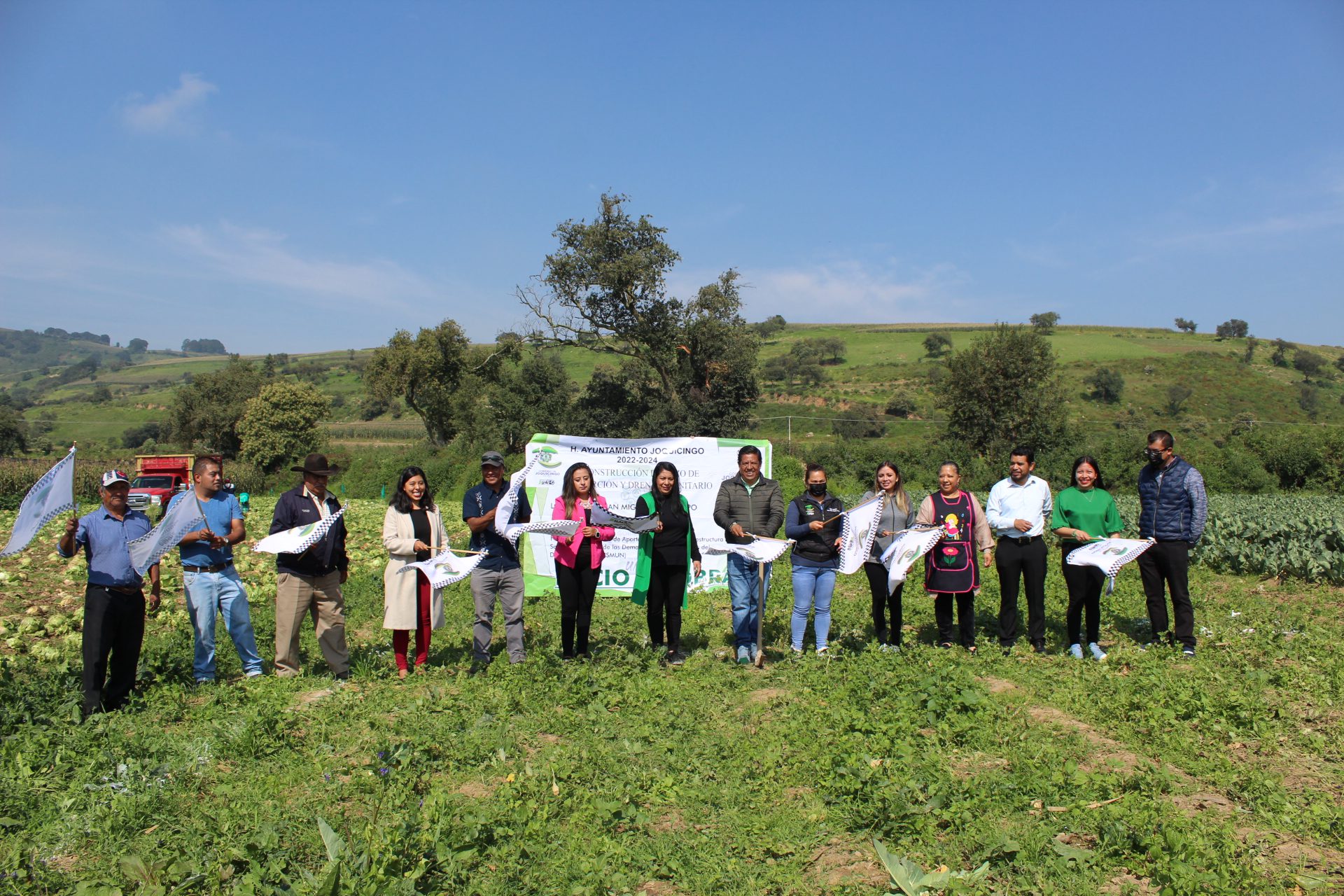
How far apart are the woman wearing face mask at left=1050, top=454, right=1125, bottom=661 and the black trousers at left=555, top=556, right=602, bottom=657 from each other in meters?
4.28

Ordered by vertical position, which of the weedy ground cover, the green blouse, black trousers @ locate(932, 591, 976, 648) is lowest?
the weedy ground cover

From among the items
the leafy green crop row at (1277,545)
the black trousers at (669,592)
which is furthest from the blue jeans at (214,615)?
the leafy green crop row at (1277,545)

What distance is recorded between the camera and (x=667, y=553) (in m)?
7.49

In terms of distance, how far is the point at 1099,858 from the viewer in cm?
392

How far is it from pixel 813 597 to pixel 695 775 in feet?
10.0

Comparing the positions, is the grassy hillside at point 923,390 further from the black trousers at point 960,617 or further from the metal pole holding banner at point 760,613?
the metal pole holding banner at point 760,613

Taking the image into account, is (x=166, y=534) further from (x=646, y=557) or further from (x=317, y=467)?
(x=646, y=557)

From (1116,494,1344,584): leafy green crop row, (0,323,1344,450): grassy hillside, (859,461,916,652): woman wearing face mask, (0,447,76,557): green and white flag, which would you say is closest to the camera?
(0,447,76,557): green and white flag

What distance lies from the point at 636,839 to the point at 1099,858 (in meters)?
2.25

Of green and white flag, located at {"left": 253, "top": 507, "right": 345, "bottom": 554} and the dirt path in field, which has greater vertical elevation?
green and white flag, located at {"left": 253, "top": 507, "right": 345, "bottom": 554}

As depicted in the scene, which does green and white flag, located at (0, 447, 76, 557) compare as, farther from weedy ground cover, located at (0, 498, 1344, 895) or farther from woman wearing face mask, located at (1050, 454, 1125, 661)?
woman wearing face mask, located at (1050, 454, 1125, 661)

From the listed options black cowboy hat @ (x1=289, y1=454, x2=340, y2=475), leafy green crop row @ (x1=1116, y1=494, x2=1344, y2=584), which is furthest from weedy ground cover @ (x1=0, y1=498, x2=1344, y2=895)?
leafy green crop row @ (x1=1116, y1=494, x2=1344, y2=584)

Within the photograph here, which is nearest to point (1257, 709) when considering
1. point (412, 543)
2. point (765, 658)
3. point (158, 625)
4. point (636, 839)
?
point (765, 658)

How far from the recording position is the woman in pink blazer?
7.26m
